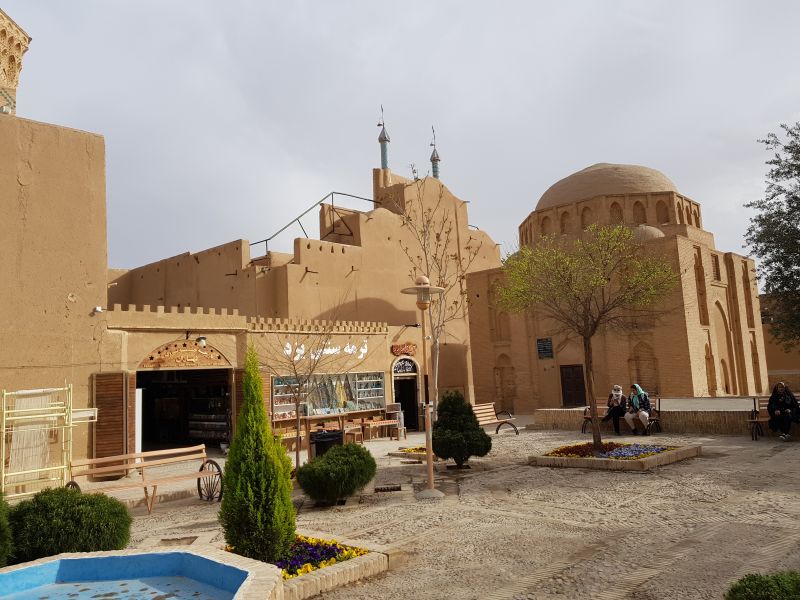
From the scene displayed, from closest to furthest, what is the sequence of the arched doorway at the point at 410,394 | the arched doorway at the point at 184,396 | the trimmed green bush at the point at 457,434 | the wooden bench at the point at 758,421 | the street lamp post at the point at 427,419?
the street lamp post at the point at 427,419 → the trimmed green bush at the point at 457,434 → the wooden bench at the point at 758,421 → the arched doorway at the point at 184,396 → the arched doorway at the point at 410,394

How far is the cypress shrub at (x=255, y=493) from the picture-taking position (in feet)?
20.2

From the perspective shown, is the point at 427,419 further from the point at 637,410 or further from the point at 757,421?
the point at 757,421

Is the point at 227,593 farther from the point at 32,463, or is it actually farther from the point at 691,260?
the point at 691,260

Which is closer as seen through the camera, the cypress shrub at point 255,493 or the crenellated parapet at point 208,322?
the cypress shrub at point 255,493

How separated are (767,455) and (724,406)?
9590mm

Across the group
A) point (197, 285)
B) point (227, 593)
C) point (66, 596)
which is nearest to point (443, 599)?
point (227, 593)

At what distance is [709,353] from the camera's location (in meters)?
32.2

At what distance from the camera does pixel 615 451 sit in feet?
43.0

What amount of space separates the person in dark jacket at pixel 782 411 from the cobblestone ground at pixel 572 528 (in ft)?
7.60

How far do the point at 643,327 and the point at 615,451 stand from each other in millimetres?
19408

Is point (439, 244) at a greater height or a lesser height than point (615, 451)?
greater

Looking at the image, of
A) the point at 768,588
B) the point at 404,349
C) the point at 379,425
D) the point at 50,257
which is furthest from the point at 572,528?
the point at 404,349

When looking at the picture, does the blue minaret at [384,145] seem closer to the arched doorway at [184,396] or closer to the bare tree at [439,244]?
the bare tree at [439,244]

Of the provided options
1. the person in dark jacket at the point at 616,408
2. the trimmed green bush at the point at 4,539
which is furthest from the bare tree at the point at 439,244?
the trimmed green bush at the point at 4,539
